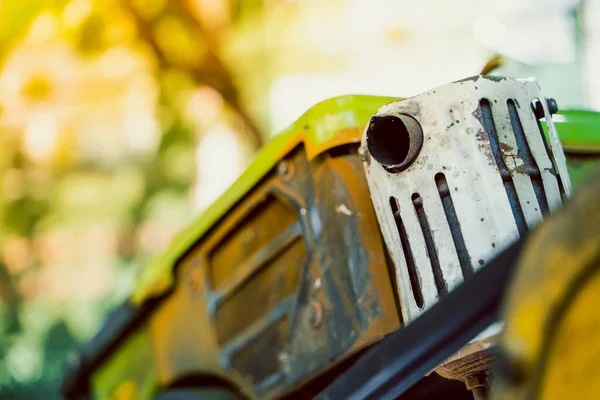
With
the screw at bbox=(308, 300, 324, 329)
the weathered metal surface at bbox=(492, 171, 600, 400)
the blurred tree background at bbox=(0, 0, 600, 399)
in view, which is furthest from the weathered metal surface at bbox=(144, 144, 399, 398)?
the blurred tree background at bbox=(0, 0, 600, 399)

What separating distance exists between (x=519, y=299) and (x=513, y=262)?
0.76 feet

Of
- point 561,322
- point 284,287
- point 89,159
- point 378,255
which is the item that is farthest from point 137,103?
point 561,322

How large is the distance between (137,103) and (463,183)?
6.74 meters

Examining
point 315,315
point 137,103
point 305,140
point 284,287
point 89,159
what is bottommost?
point 315,315

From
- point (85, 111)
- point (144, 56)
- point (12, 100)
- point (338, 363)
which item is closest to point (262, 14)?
point (144, 56)

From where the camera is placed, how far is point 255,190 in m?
1.78

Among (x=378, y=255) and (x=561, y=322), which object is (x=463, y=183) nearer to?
(x=378, y=255)

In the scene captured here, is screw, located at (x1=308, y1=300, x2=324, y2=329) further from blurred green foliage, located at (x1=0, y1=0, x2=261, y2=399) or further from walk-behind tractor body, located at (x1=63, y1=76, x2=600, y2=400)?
blurred green foliage, located at (x1=0, y1=0, x2=261, y2=399)

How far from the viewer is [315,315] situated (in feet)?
5.11

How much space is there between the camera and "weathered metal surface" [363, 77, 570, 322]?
1213mm

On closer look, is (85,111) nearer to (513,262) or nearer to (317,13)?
(317,13)

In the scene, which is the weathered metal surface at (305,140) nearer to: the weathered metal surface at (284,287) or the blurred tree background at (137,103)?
the weathered metal surface at (284,287)

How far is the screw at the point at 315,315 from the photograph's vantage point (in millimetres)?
1539

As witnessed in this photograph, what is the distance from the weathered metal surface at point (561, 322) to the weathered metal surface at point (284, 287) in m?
0.82
